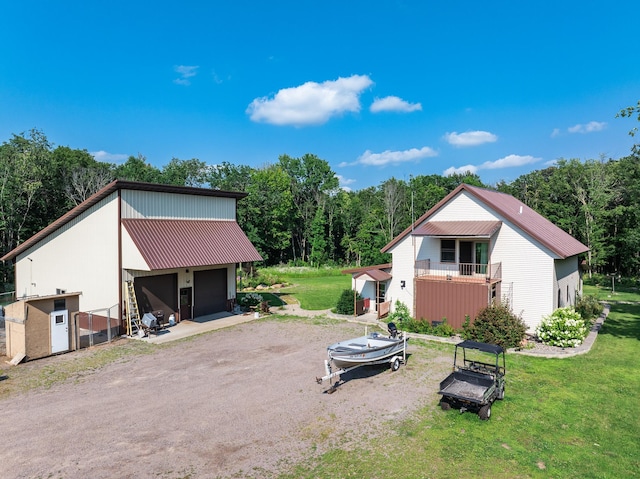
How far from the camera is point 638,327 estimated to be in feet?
69.5

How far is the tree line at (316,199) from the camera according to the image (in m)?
39.2

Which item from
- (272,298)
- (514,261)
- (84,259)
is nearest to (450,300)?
(514,261)

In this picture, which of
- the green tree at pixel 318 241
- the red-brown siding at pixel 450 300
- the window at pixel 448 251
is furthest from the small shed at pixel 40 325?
the green tree at pixel 318 241

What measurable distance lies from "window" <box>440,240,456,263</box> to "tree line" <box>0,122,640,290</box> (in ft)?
35.5

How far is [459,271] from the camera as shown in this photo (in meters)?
21.3

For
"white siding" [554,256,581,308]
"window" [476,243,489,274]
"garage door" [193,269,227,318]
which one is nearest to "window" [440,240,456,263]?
"window" [476,243,489,274]

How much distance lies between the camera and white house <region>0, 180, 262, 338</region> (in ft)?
64.6

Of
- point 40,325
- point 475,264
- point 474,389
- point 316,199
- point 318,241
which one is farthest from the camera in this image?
point 316,199

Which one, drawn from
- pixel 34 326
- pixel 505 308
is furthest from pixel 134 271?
pixel 505 308

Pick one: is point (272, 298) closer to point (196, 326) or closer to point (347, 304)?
point (347, 304)

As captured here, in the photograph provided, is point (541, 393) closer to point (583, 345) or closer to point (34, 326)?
point (583, 345)

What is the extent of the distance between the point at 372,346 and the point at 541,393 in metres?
5.27

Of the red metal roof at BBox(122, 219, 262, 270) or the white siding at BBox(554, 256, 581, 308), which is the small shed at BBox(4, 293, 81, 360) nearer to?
the red metal roof at BBox(122, 219, 262, 270)

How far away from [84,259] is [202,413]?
14972 millimetres
